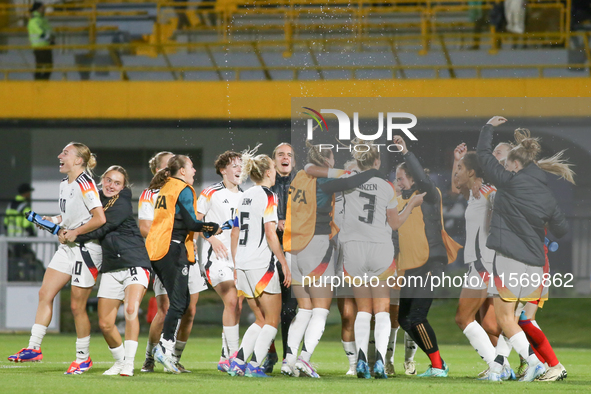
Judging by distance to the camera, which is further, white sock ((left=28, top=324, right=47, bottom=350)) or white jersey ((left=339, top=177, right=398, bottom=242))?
white sock ((left=28, top=324, right=47, bottom=350))

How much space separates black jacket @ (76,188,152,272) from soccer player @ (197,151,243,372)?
0.91 metres

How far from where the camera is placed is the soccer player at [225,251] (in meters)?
7.73

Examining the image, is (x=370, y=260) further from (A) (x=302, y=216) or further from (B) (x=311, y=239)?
(A) (x=302, y=216)

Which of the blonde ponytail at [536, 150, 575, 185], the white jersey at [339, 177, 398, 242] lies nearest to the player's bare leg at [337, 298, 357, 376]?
the white jersey at [339, 177, 398, 242]

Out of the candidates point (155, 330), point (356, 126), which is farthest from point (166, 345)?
point (356, 126)

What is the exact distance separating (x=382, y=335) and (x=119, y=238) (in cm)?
246

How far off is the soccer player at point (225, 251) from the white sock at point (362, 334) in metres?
1.30

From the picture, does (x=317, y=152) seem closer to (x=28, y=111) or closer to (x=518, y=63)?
(x=518, y=63)

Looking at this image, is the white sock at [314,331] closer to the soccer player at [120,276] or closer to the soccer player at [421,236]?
the soccer player at [421,236]

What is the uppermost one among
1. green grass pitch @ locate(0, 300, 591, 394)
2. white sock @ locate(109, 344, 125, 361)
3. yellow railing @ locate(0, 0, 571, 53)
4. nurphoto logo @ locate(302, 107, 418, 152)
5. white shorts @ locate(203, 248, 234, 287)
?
yellow railing @ locate(0, 0, 571, 53)

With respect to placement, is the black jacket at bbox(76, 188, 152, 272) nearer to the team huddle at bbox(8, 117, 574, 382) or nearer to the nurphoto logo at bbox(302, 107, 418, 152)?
the team huddle at bbox(8, 117, 574, 382)

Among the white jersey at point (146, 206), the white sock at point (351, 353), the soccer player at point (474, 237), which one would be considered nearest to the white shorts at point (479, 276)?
the soccer player at point (474, 237)

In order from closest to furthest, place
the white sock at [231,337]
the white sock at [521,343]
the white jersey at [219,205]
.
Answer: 1. the white sock at [521,343]
2. the white sock at [231,337]
3. the white jersey at [219,205]

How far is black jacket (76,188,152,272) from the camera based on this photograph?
6.98 metres
